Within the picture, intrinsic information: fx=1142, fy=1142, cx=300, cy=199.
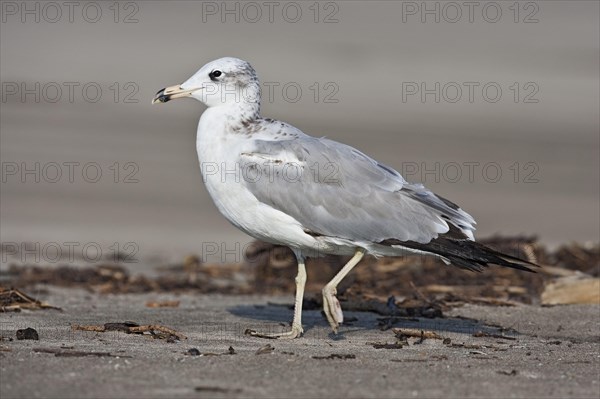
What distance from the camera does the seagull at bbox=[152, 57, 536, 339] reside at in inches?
313

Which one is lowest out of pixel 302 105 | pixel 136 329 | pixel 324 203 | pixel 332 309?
pixel 136 329

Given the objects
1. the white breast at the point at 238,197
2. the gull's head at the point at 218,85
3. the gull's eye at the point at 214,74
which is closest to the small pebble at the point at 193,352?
the white breast at the point at 238,197

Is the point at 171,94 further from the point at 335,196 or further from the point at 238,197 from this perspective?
the point at 335,196

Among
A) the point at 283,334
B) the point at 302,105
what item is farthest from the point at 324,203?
the point at 302,105

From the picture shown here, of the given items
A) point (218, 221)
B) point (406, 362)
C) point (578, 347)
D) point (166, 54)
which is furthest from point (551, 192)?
point (166, 54)

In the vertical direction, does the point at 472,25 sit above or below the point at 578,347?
above

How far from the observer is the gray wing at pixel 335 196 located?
7.97m

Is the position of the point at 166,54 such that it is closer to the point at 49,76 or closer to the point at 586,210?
the point at 49,76

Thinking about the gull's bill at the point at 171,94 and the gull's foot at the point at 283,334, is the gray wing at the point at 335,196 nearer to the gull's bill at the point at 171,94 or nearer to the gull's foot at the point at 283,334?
the gull's foot at the point at 283,334

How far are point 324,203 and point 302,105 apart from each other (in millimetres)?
18671

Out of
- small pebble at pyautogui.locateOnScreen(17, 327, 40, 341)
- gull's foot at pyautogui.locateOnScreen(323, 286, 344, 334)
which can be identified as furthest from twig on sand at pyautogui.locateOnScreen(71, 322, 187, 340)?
gull's foot at pyautogui.locateOnScreen(323, 286, 344, 334)

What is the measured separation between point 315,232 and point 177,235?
7626 mm

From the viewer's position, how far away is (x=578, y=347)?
7.75 m

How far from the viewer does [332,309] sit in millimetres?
8023
